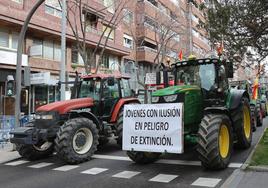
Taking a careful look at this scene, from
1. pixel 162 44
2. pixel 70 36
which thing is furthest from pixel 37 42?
pixel 162 44

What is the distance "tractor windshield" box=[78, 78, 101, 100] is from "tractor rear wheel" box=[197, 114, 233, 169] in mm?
4468

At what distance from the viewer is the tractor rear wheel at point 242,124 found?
1086 cm

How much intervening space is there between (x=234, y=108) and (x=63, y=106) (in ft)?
16.5

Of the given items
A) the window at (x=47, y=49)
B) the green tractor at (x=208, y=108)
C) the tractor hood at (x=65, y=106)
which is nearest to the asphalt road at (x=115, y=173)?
the green tractor at (x=208, y=108)

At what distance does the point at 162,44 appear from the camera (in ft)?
108

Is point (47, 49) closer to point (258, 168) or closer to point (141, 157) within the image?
point (141, 157)

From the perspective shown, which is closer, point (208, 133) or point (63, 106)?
point (208, 133)

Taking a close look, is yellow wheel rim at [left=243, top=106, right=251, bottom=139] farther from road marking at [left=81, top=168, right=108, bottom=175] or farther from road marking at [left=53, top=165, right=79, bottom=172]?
road marking at [left=53, top=165, right=79, bottom=172]

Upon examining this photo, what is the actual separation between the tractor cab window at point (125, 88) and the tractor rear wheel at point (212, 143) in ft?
15.4

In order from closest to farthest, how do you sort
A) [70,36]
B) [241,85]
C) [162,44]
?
[241,85], [70,36], [162,44]

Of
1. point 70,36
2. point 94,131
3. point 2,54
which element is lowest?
point 94,131

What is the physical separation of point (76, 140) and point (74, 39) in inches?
683

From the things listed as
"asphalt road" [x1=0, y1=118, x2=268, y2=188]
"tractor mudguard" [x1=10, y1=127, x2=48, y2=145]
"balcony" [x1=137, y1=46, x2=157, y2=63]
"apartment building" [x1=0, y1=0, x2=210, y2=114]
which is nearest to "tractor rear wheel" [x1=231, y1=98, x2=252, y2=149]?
"asphalt road" [x1=0, y1=118, x2=268, y2=188]

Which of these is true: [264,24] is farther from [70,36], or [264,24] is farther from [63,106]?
[70,36]
